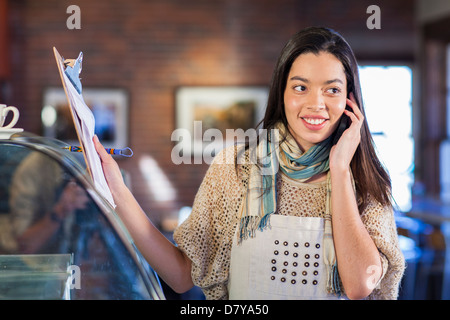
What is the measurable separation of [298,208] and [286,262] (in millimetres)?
123

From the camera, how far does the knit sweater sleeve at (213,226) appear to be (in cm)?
110

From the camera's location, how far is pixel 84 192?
A: 95 cm

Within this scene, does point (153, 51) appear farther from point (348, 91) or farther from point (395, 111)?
point (348, 91)

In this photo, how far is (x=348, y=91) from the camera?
1.06 metres

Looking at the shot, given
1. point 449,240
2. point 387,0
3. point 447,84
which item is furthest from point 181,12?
point 449,240

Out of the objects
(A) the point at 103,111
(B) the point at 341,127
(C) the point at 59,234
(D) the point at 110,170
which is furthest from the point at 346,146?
(A) the point at 103,111

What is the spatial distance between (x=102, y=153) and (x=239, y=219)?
341 millimetres

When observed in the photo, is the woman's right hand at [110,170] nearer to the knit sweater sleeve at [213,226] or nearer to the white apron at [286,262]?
the knit sweater sleeve at [213,226]

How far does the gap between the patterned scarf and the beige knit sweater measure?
0.02m

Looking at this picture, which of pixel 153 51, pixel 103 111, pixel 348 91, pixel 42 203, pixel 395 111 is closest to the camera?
pixel 42 203

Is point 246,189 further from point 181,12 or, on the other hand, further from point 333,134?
point 181,12

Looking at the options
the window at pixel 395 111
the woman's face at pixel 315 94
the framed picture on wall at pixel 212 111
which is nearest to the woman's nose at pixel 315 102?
the woman's face at pixel 315 94

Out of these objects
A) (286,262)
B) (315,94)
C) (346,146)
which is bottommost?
(286,262)

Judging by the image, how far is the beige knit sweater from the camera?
110 cm
